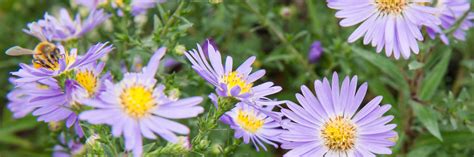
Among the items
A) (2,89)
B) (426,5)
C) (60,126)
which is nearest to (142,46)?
(60,126)

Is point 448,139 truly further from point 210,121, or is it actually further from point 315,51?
point 210,121

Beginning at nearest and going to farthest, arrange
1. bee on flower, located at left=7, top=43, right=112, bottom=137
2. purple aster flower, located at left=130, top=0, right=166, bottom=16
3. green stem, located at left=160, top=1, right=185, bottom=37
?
bee on flower, located at left=7, top=43, right=112, bottom=137 < green stem, located at left=160, top=1, right=185, bottom=37 < purple aster flower, located at left=130, top=0, right=166, bottom=16

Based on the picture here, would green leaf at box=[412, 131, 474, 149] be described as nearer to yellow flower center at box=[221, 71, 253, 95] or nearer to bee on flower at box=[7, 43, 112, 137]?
yellow flower center at box=[221, 71, 253, 95]

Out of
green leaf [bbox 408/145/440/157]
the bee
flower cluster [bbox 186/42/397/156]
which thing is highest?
the bee

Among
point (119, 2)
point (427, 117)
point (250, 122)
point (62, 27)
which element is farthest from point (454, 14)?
point (62, 27)

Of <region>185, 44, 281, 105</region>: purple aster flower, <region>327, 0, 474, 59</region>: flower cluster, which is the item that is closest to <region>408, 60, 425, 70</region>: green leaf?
<region>327, 0, 474, 59</region>: flower cluster

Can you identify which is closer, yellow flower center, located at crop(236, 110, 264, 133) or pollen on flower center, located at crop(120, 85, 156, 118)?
pollen on flower center, located at crop(120, 85, 156, 118)

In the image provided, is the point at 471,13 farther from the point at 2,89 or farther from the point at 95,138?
the point at 2,89
